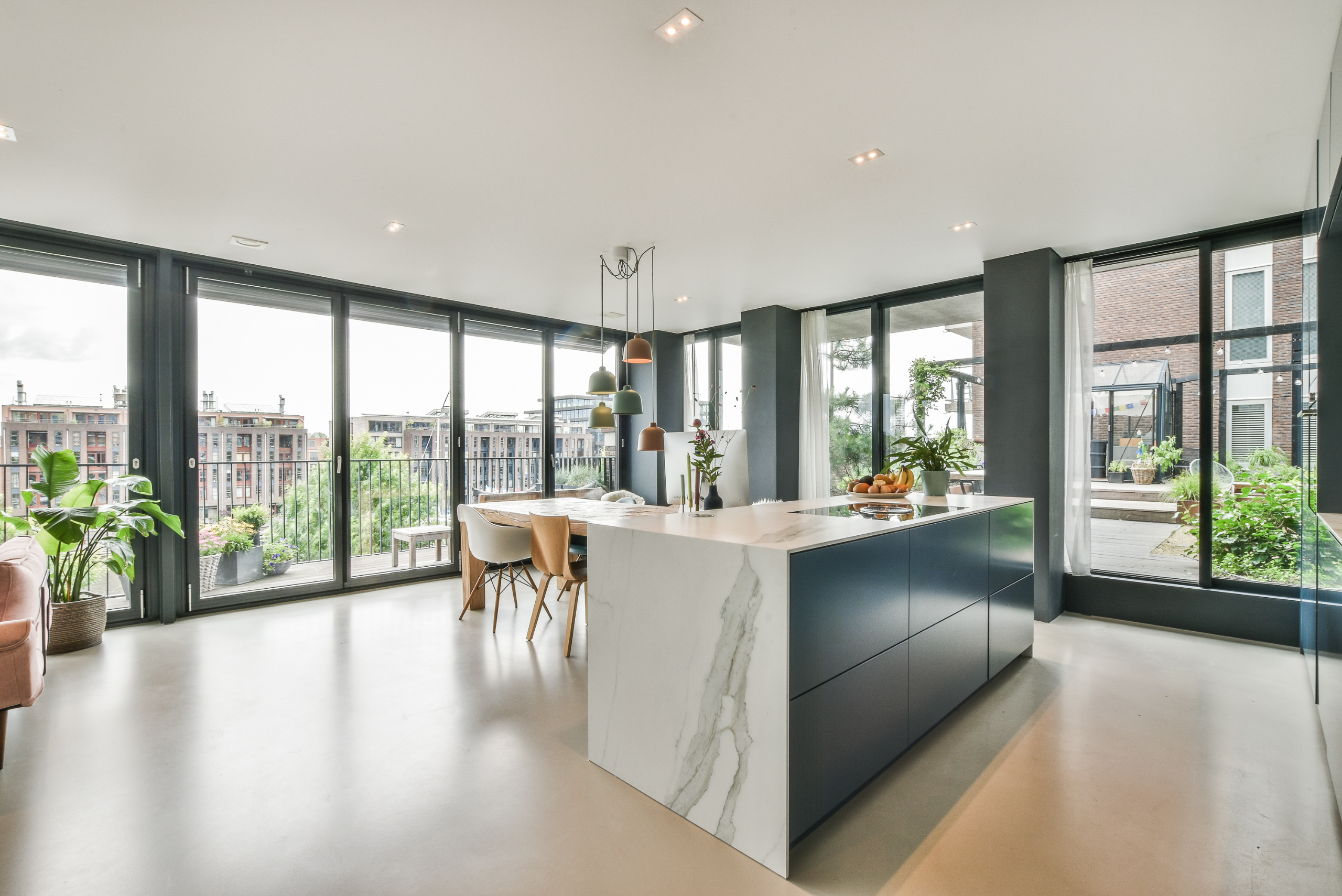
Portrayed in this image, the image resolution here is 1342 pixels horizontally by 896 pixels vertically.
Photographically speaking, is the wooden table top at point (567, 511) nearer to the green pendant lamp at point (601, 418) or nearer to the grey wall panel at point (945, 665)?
the green pendant lamp at point (601, 418)

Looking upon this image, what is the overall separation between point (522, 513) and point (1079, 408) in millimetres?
3987

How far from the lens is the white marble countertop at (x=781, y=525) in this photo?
1.87 m

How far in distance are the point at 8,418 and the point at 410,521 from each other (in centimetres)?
260

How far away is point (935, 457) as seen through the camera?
3.41 m

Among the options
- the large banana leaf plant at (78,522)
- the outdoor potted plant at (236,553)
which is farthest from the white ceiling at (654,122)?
the outdoor potted plant at (236,553)

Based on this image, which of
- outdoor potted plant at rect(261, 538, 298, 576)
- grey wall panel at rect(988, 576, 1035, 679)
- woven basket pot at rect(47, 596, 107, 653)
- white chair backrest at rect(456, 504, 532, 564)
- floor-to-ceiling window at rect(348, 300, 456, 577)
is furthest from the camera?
floor-to-ceiling window at rect(348, 300, 456, 577)

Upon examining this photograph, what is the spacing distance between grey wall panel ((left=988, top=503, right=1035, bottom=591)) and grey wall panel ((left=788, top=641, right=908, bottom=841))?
1.08 metres

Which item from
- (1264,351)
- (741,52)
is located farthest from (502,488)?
(1264,351)

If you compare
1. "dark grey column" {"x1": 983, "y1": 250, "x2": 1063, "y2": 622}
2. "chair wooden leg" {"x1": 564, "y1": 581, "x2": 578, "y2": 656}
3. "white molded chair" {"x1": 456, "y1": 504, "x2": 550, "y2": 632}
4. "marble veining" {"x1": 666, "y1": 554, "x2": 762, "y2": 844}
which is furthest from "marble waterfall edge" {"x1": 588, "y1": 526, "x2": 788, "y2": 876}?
"dark grey column" {"x1": 983, "y1": 250, "x2": 1063, "y2": 622}

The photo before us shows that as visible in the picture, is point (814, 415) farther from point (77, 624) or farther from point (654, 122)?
point (77, 624)

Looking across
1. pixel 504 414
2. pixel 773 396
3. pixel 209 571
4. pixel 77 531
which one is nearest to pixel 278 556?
pixel 209 571

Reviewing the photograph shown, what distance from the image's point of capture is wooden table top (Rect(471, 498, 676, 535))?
152 inches

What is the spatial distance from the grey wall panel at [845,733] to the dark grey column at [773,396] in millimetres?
3719

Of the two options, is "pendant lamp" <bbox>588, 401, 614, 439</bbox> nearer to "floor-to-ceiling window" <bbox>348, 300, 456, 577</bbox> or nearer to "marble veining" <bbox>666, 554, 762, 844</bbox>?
"floor-to-ceiling window" <bbox>348, 300, 456, 577</bbox>
